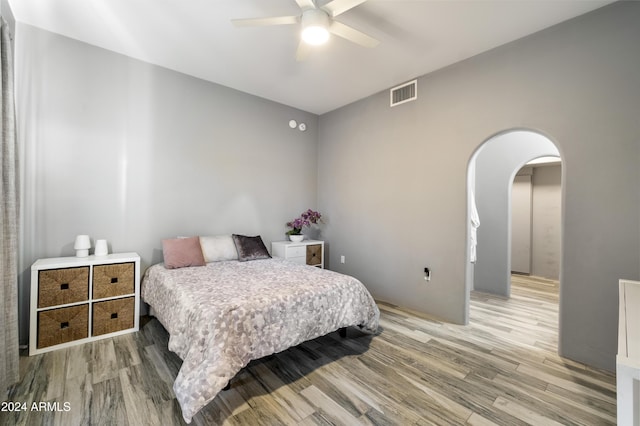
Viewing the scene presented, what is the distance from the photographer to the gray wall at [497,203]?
159 inches

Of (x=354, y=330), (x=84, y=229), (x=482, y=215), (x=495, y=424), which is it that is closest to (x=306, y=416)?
(x=495, y=424)

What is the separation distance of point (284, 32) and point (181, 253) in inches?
97.7

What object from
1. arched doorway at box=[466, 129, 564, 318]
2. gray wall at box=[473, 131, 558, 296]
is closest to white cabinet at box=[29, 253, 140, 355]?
arched doorway at box=[466, 129, 564, 318]

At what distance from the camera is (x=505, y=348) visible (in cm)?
256

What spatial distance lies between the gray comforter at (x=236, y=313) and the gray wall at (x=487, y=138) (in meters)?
1.21

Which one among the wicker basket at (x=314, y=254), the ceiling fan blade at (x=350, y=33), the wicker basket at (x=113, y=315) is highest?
the ceiling fan blade at (x=350, y=33)

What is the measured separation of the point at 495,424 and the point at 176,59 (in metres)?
4.28

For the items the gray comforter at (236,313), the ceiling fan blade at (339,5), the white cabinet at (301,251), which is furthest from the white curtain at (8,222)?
the white cabinet at (301,251)

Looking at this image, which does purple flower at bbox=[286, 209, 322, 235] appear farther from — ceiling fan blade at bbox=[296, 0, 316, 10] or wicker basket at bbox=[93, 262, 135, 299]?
ceiling fan blade at bbox=[296, 0, 316, 10]

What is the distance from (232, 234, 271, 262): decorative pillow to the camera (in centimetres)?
346

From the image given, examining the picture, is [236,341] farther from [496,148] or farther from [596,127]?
[496,148]

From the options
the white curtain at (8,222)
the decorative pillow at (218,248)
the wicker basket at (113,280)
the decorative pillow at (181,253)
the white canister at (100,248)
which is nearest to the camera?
the white curtain at (8,222)

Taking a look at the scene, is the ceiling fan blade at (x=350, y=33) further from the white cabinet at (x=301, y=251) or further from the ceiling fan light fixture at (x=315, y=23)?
the white cabinet at (x=301, y=251)

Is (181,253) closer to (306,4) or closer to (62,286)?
(62,286)
